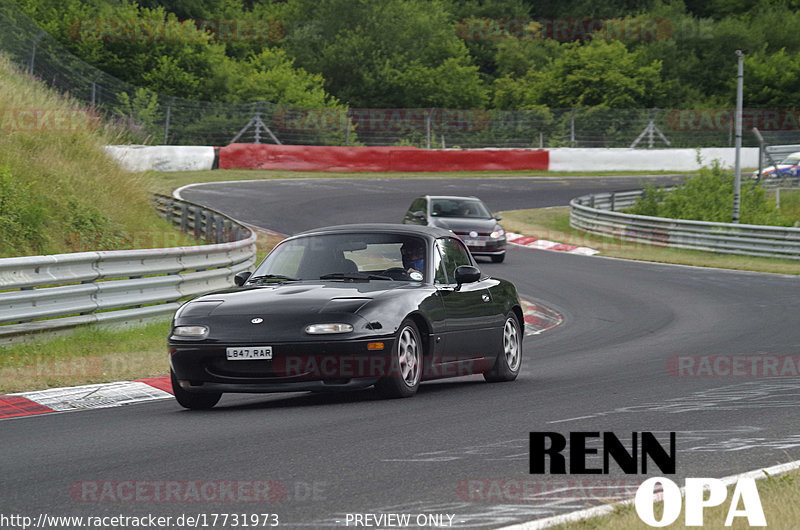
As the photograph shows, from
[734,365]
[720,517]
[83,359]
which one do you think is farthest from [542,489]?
[734,365]

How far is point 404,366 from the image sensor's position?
29.7ft

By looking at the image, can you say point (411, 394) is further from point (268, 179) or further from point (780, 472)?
point (268, 179)

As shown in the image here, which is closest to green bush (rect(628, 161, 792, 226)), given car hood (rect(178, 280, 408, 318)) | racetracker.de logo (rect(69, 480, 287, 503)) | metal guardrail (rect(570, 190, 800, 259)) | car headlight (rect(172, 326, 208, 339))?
metal guardrail (rect(570, 190, 800, 259))

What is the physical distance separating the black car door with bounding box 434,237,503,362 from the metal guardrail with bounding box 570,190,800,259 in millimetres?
19839

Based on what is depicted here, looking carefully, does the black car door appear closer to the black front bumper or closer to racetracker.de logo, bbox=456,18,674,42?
the black front bumper

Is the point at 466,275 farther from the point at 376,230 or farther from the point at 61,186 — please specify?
the point at 61,186

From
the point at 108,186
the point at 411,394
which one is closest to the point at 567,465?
the point at 411,394

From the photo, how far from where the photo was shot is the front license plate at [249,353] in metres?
8.46

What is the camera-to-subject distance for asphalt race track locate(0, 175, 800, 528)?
548cm

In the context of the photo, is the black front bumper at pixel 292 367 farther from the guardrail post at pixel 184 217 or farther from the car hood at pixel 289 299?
the guardrail post at pixel 184 217

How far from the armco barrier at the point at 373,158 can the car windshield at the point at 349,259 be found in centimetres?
3548

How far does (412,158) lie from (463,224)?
890 inches

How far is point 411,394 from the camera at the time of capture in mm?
9172

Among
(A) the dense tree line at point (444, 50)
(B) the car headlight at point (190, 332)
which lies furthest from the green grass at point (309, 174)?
(B) the car headlight at point (190, 332)
